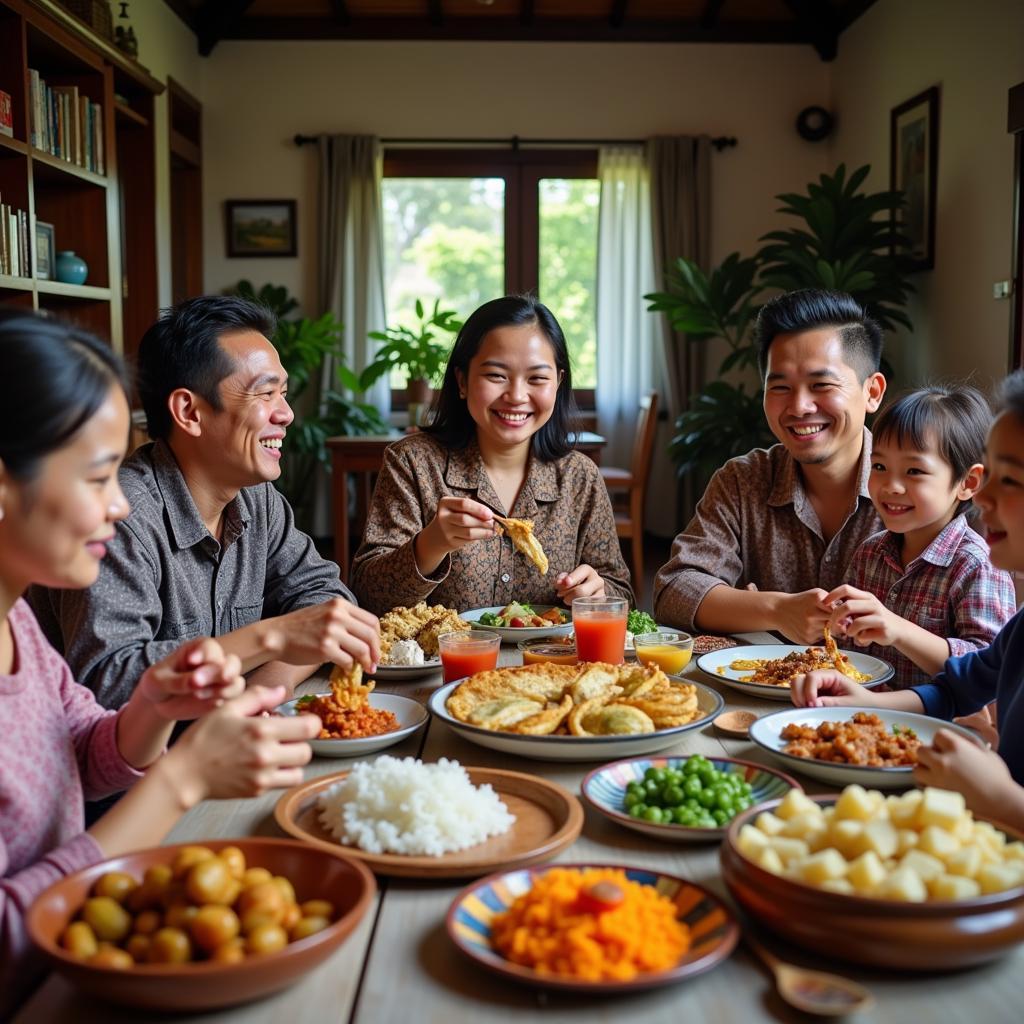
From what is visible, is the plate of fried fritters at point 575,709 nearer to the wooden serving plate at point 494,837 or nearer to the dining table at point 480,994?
the wooden serving plate at point 494,837

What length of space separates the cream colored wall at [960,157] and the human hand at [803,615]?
3.78 meters

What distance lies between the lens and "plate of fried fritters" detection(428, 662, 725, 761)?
4.72 ft

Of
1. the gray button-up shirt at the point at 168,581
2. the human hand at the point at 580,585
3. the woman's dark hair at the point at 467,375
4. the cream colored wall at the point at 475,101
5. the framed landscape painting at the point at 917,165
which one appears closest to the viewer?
the gray button-up shirt at the point at 168,581

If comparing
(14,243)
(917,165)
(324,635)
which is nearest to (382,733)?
(324,635)

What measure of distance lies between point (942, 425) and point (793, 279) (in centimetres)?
403

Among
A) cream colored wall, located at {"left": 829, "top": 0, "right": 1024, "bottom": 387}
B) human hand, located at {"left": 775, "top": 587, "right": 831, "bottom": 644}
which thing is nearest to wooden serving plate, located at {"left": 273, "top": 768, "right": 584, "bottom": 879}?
human hand, located at {"left": 775, "top": 587, "right": 831, "bottom": 644}

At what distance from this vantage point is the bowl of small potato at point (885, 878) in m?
0.88

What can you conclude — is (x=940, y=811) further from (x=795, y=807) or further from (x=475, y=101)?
(x=475, y=101)

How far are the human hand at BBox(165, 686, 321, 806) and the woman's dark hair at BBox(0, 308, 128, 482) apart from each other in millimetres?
318

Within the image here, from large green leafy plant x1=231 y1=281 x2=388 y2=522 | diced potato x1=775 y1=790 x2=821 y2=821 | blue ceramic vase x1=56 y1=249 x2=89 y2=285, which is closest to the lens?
diced potato x1=775 y1=790 x2=821 y2=821

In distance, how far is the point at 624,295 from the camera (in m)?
7.90

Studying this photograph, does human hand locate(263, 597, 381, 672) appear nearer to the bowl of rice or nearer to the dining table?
the bowl of rice

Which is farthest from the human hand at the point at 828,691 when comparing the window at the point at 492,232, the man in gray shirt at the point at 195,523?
the window at the point at 492,232

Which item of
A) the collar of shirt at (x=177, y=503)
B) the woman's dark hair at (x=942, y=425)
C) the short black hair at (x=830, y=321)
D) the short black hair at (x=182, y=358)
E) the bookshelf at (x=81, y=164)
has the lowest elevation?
the collar of shirt at (x=177, y=503)
